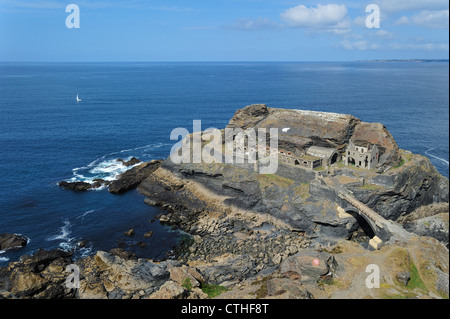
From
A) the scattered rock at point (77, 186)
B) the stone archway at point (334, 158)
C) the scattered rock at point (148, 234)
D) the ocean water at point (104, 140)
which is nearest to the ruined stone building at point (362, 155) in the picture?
the stone archway at point (334, 158)

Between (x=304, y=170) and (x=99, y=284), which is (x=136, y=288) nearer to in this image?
(x=99, y=284)

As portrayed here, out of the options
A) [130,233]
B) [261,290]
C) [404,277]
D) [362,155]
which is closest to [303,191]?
[362,155]

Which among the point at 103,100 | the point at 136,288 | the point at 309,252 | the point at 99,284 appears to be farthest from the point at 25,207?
the point at 103,100

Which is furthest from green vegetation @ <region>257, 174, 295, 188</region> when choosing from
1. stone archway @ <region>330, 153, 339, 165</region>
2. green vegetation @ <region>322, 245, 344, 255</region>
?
green vegetation @ <region>322, 245, 344, 255</region>

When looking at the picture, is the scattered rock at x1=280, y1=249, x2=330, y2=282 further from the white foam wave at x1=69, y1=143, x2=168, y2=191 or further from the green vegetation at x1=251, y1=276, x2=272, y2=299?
the white foam wave at x1=69, y1=143, x2=168, y2=191

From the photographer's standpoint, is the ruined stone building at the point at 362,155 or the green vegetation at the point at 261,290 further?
the ruined stone building at the point at 362,155

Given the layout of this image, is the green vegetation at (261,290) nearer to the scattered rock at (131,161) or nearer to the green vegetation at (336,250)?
the green vegetation at (336,250)
